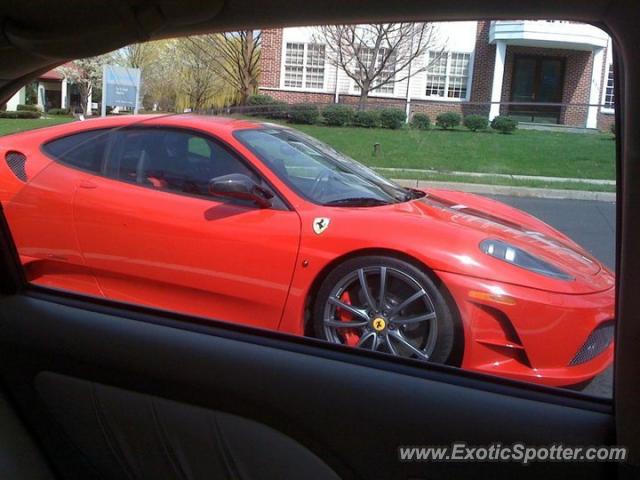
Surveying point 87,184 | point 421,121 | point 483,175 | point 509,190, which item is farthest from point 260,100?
point 509,190

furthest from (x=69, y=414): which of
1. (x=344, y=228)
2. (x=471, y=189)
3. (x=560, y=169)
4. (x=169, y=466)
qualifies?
(x=560, y=169)

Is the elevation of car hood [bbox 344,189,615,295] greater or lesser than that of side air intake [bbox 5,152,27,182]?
lesser

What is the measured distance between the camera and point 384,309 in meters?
2.87

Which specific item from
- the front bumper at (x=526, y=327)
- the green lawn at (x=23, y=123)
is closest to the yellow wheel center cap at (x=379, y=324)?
the front bumper at (x=526, y=327)

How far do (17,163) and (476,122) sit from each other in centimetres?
233

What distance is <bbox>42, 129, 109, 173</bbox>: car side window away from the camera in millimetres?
3064

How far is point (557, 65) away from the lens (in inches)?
100

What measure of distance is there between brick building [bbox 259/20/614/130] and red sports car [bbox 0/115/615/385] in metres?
0.36

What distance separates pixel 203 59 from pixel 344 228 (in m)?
1.17

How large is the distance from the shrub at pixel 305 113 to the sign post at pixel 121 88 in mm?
1185

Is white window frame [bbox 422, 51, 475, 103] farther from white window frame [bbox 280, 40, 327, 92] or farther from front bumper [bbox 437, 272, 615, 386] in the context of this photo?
front bumper [bbox 437, 272, 615, 386]

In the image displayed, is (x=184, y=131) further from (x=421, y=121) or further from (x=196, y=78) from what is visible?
(x=421, y=121)

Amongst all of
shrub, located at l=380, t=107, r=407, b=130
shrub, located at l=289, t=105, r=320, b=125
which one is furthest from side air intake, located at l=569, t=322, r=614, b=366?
shrub, located at l=289, t=105, r=320, b=125

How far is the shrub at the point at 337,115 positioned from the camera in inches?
86.0
